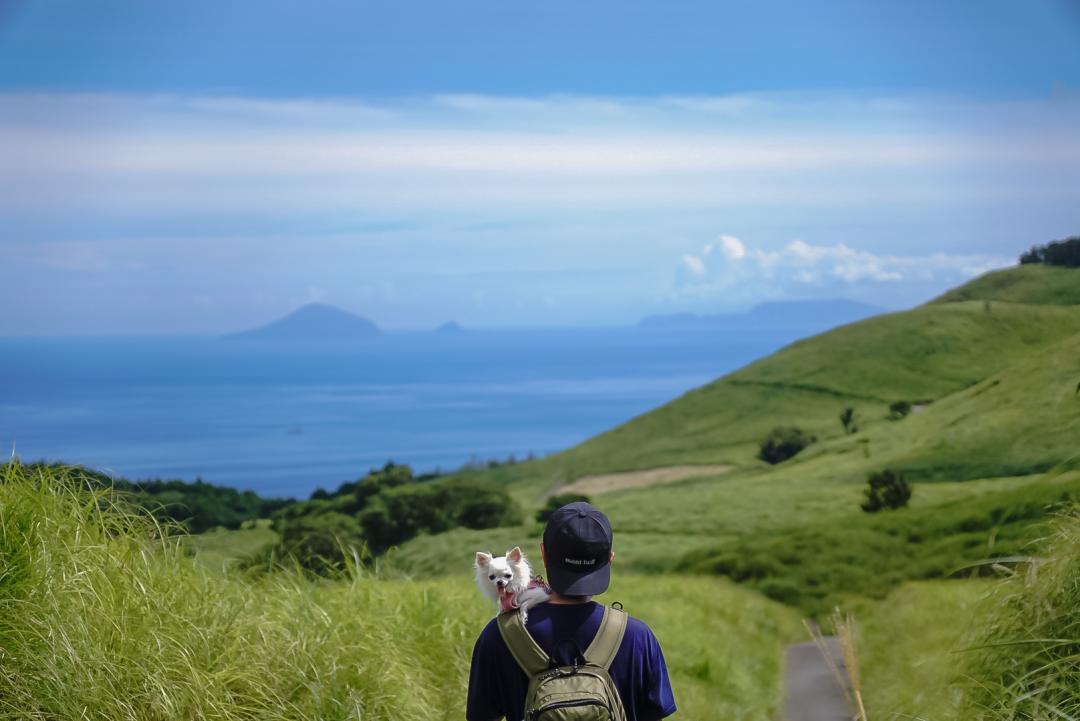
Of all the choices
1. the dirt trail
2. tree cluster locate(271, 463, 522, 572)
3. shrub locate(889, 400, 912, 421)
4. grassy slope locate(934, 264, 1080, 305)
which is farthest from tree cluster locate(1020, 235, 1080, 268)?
tree cluster locate(271, 463, 522, 572)

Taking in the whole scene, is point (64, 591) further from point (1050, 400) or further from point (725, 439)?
point (725, 439)

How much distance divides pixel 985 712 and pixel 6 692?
21.0 ft

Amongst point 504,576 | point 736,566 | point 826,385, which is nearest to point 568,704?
point 504,576

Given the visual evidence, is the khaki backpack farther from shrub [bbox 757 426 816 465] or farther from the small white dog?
shrub [bbox 757 426 816 465]

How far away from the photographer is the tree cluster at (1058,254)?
3102cm

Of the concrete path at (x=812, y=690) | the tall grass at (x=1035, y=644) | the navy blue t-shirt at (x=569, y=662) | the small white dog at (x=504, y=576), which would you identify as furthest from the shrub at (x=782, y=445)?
the navy blue t-shirt at (x=569, y=662)

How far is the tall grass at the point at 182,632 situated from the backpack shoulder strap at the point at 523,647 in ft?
11.6

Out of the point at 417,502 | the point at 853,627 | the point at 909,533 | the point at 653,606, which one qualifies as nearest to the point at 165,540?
the point at 853,627

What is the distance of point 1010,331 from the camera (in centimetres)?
3428

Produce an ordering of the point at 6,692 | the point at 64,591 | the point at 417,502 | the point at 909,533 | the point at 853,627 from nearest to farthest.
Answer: the point at 853,627, the point at 6,692, the point at 64,591, the point at 909,533, the point at 417,502

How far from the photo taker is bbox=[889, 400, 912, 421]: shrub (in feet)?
107

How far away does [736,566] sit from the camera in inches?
846

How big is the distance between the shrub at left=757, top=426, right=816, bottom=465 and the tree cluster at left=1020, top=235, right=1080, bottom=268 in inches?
393

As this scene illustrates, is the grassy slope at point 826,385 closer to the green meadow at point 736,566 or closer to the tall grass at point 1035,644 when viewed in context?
the green meadow at point 736,566
